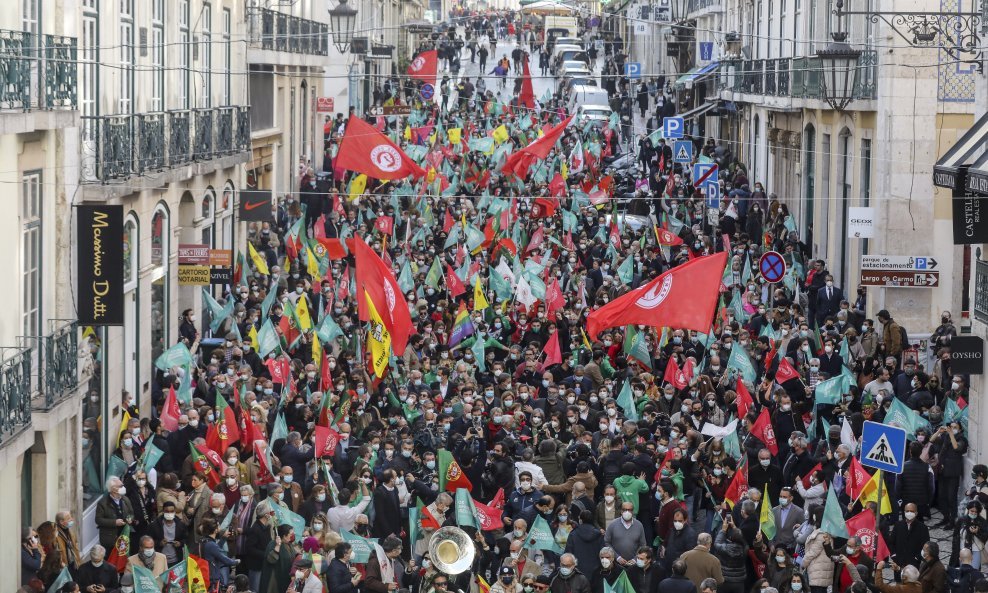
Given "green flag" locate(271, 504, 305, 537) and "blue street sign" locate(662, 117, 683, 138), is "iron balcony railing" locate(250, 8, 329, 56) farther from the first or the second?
"green flag" locate(271, 504, 305, 537)

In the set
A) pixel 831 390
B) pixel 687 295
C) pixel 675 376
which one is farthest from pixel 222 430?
pixel 831 390

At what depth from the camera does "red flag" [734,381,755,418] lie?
2012cm

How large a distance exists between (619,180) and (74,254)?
92.2 feet

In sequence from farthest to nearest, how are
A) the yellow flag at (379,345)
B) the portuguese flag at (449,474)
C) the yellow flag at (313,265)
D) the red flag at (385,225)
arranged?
the red flag at (385,225)
the yellow flag at (313,265)
the yellow flag at (379,345)
the portuguese flag at (449,474)

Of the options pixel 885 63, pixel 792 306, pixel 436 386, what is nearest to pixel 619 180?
pixel 885 63

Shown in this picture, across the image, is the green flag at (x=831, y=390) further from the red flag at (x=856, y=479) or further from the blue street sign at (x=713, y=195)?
the blue street sign at (x=713, y=195)

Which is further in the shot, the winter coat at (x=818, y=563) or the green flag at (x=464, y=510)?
the green flag at (x=464, y=510)

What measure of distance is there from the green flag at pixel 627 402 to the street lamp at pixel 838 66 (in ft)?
22.2

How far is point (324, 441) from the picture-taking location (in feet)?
60.8

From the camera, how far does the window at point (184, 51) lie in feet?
92.5

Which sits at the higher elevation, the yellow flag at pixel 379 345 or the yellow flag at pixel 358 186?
the yellow flag at pixel 358 186

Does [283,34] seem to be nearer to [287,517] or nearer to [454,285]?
[454,285]

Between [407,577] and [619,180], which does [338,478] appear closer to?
[407,577]

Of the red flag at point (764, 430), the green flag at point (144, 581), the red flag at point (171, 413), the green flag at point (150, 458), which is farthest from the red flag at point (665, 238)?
the green flag at point (144, 581)
